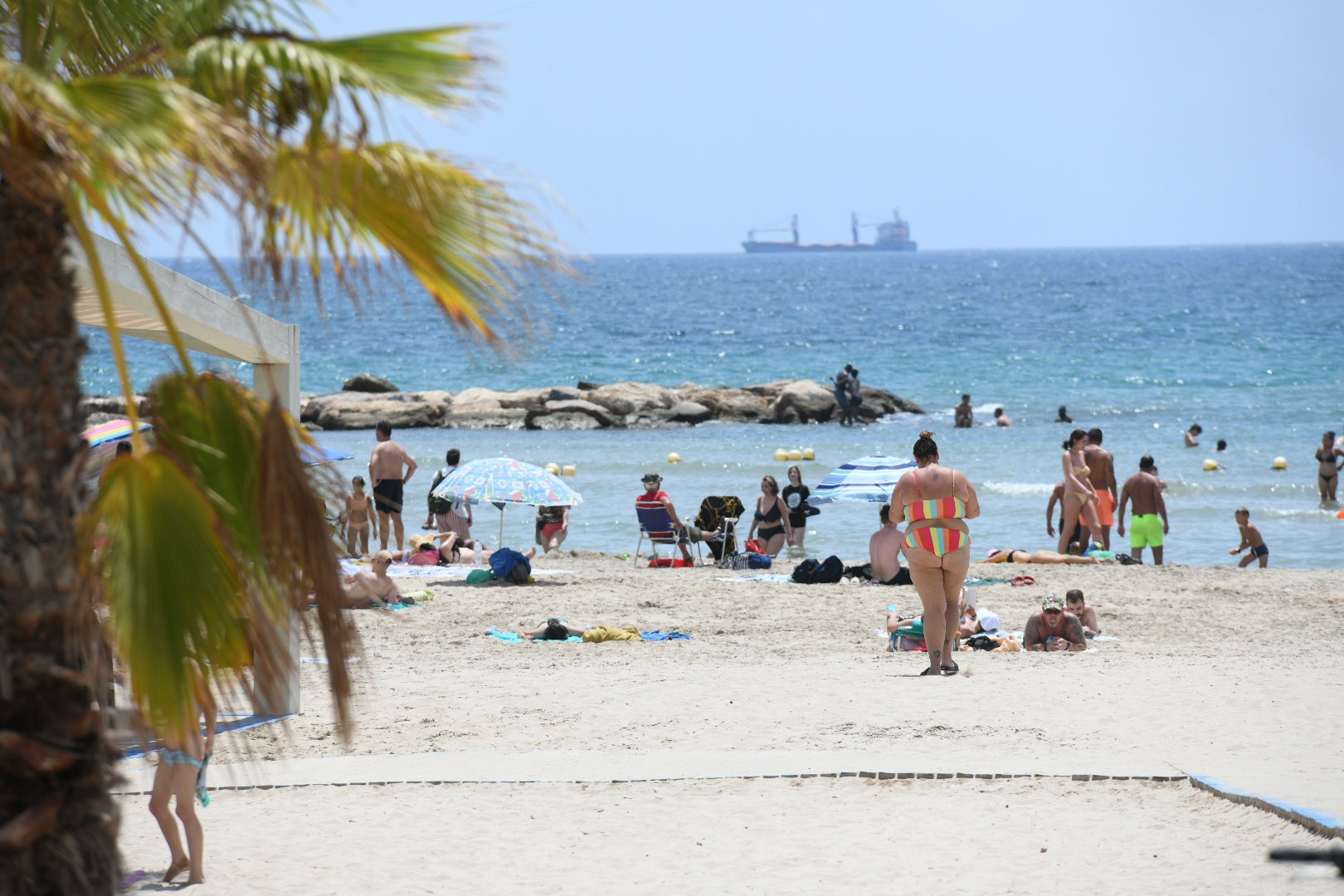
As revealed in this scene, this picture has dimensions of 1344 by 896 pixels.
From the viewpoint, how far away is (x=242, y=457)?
357 cm

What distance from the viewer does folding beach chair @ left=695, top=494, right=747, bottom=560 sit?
589 inches

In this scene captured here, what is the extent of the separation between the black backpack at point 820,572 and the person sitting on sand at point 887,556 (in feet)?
1.14

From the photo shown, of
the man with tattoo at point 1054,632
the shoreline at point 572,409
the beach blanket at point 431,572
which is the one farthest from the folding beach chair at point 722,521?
the shoreline at point 572,409

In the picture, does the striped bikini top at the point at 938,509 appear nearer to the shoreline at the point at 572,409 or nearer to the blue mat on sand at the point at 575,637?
the blue mat on sand at the point at 575,637

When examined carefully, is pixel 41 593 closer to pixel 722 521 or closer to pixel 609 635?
pixel 609 635

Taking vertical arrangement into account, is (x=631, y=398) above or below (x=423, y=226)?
below

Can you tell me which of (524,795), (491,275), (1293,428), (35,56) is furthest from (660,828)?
(1293,428)

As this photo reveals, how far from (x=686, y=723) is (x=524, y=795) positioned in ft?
4.88

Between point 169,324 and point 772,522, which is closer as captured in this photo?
point 169,324

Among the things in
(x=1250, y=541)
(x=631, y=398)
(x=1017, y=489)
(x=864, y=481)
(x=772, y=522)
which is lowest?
(x=1250, y=541)

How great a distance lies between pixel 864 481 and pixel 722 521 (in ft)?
6.47

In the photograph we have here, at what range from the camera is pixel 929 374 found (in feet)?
154

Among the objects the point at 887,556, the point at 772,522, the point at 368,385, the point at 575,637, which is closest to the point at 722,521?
the point at 772,522

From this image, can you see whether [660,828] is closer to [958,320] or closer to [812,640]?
[812,640]
